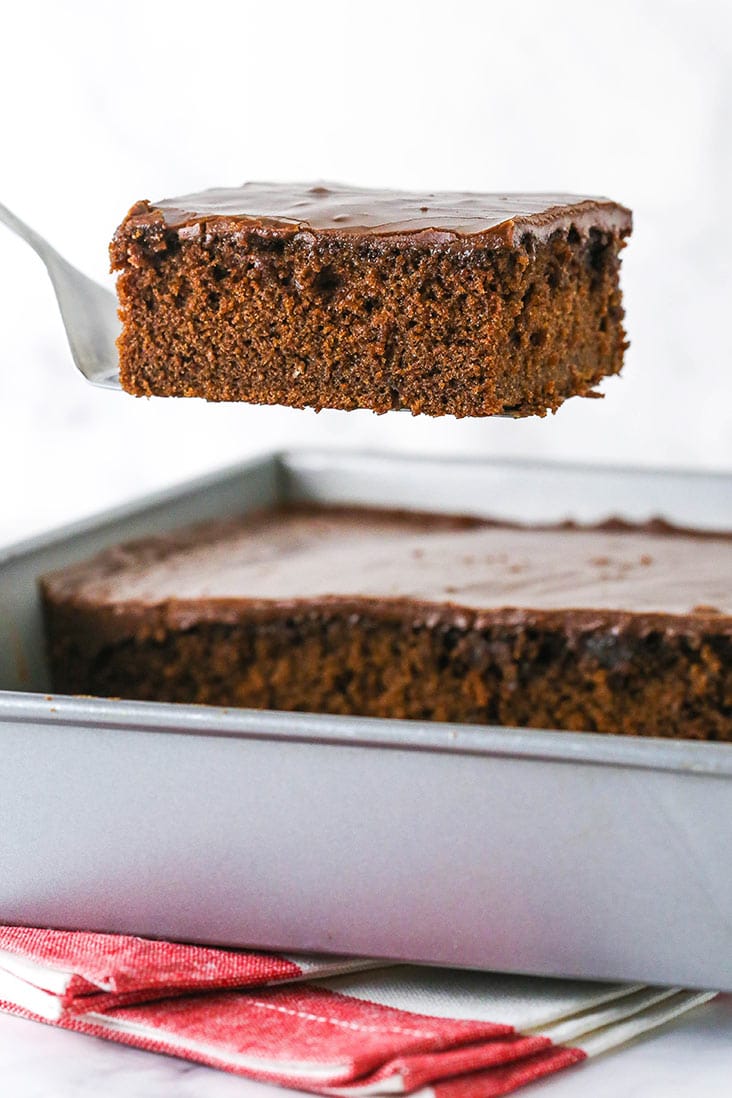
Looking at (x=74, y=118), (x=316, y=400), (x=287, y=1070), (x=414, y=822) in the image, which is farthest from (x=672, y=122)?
(x=287, y=1070)

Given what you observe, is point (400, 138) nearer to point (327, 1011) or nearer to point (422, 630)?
point (422, 630)

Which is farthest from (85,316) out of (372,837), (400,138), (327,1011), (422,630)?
(400,138)

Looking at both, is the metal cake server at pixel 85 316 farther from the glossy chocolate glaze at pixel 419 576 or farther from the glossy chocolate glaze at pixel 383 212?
the glossy chocolate glaze at pixel 419 576

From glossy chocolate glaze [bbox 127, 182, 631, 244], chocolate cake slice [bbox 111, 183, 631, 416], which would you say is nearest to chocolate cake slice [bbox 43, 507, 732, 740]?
chocolate cake slice [bbox 111, 183, 631, 416]

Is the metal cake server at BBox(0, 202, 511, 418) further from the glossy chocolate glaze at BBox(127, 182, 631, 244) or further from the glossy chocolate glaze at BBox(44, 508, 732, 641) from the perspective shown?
the glossy chocolate glaze at BBox(44, 508, 732, 641)

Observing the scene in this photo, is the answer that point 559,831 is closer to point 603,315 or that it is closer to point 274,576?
point 603,315
